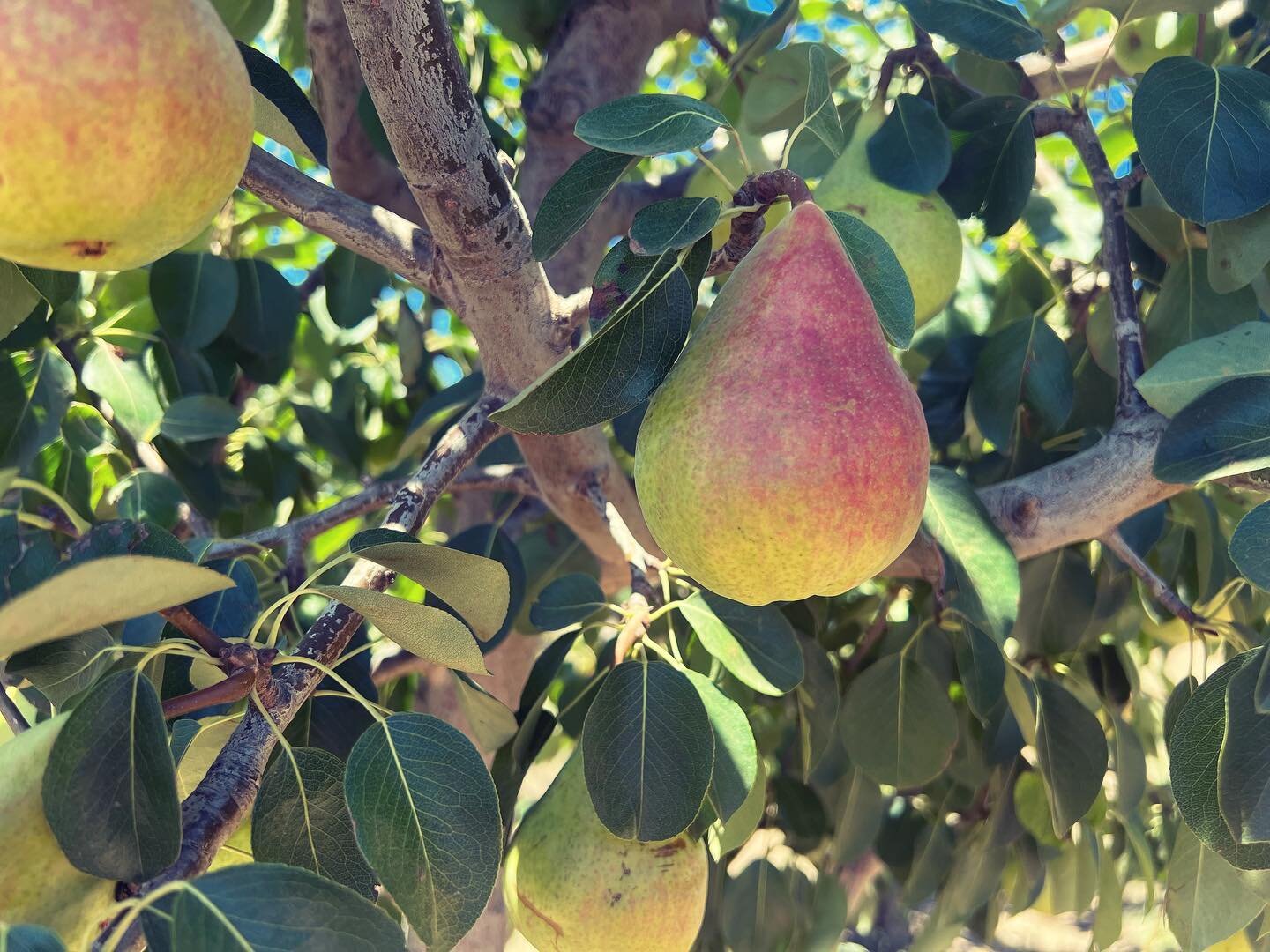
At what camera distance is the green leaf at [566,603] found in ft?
3.64

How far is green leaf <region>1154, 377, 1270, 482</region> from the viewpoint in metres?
0.85

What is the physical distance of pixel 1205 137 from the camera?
1003mm

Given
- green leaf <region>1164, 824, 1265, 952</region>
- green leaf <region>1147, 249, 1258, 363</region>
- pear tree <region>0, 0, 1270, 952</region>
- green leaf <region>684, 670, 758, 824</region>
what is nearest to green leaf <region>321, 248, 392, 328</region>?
pear tree <region>0, 0, 1270, 952</region>

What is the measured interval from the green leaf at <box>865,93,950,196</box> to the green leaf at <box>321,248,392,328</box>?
0.86m

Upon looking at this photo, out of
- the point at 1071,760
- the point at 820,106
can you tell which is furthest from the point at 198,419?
the point at 1071,760

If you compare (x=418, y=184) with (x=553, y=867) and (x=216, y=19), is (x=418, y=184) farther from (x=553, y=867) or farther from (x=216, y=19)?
(x=553, y=867)

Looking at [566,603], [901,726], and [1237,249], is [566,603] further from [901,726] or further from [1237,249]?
[1237,249]

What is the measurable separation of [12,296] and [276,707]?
419mm

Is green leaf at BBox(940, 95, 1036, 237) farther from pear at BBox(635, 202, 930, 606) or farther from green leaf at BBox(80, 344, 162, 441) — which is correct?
green leaf at BBox(80, 344, 162, 441)

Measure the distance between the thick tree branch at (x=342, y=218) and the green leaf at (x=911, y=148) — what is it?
479mm

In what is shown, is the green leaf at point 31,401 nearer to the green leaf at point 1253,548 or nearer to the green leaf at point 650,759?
the green leaf at point 650,759

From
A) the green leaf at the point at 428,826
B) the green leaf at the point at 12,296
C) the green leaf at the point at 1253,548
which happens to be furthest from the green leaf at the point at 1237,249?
the green leaf at the point at 12,296

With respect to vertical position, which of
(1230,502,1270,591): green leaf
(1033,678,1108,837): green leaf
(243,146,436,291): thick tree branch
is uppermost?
(243,146,436,291): thick tree branch

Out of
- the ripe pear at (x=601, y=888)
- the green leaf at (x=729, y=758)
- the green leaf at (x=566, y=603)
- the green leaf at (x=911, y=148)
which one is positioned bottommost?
the ripe pear at (x=601, y=888)
